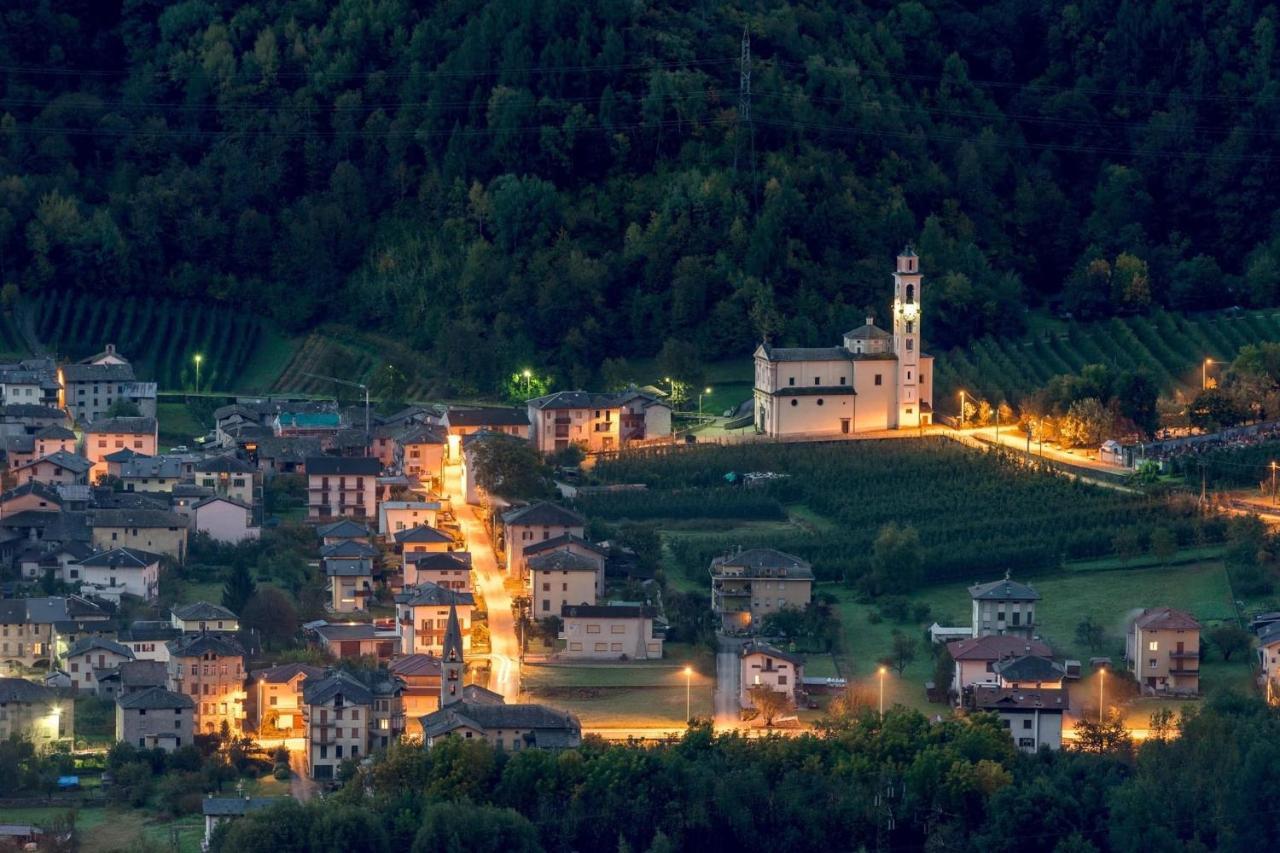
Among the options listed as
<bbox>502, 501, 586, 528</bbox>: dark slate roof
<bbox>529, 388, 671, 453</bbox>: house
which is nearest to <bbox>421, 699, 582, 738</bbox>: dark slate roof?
<bbox>502, 501, 586, 528</bbox>: dark slate roof

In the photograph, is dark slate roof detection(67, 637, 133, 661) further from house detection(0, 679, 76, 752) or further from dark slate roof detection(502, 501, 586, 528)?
dark slate roof detection(502, 501, 586, 528)

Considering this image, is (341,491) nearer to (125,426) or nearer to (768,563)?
(125,426)

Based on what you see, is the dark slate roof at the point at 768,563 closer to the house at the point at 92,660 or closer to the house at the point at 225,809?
the house at the point at 92,660

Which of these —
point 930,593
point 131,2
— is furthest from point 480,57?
point 930,593

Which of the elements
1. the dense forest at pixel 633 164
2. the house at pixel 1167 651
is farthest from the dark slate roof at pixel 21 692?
the dense forest at pixel 633 164

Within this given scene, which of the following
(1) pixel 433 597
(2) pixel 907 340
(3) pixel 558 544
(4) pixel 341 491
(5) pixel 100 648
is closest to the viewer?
(5) pixel 100 648

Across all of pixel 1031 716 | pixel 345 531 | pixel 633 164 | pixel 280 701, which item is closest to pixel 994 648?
pixel 1031 716
